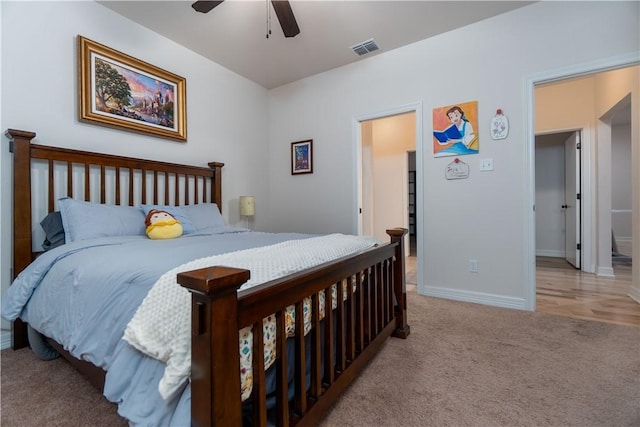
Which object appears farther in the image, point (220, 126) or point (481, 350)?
point (220, 126)

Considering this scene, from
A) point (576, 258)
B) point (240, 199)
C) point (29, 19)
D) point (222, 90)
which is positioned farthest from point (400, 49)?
point (576, 258)

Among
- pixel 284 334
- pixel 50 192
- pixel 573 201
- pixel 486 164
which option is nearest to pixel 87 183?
pixel 50 192

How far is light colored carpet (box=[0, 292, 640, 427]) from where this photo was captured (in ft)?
4.08

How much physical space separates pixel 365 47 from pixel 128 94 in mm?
2310

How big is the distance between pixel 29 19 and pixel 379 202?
445cm

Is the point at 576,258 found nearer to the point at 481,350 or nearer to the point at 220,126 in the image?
the point at 481,350

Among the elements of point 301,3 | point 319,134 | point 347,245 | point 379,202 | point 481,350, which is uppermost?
point 301,3

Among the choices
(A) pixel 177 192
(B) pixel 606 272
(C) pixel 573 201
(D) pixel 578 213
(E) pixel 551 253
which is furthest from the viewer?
(E) pixel 551 253

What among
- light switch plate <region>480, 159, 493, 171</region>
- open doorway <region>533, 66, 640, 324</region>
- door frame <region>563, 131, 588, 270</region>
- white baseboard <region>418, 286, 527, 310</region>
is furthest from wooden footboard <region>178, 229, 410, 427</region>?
door frame <region>563, 131, 588, 270</region>

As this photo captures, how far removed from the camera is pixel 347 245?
1.66 metres

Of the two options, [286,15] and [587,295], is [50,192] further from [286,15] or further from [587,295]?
[587,295]

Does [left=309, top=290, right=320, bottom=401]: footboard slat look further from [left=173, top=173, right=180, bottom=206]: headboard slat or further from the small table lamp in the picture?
the small table lamp

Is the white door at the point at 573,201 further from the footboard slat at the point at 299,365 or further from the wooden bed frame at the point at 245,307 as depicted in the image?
the footboard slat at the point at 299,365

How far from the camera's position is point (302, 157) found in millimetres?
3811
